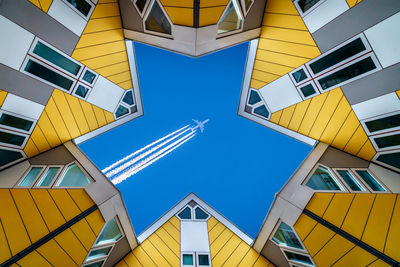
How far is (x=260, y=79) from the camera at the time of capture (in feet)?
30.4

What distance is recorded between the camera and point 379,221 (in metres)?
5.10

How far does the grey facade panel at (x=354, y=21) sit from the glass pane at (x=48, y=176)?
35.4ft

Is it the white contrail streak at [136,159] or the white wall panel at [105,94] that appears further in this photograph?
the white contrail streak at [136,159]

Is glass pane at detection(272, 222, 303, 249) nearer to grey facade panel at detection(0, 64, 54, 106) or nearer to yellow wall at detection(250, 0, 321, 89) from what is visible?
yellow wall at detection(250, 0, 321, 89)

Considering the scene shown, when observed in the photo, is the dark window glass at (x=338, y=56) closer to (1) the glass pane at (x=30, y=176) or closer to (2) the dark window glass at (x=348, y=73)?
(2) the dark window glass at (x=348, y=73)

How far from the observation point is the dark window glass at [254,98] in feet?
32.3

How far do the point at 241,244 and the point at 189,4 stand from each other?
10515mm

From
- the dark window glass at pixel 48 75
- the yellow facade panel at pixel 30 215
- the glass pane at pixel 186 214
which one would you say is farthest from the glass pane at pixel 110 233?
the dark window glass at pixel 48 75

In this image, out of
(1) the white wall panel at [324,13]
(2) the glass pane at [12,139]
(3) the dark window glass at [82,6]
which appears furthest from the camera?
(3) the dark window glass at [82,6]

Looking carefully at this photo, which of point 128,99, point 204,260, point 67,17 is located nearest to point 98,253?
point 204,260

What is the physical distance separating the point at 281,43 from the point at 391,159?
5.78 metres

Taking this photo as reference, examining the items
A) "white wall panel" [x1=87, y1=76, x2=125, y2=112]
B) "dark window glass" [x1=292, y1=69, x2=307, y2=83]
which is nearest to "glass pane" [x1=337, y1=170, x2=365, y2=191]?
"dark window glass" [x1=292, y1=69, x2=307, y2=83]

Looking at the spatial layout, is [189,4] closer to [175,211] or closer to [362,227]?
[362,227]

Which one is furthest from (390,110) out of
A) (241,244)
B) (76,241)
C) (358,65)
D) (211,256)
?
(76,241)
